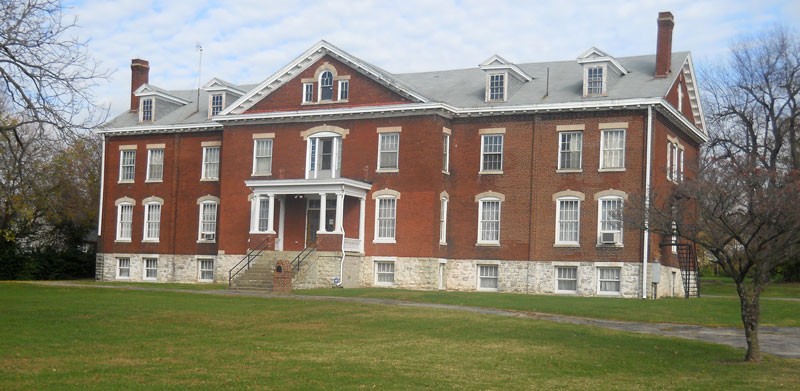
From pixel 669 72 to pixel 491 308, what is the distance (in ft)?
51.7

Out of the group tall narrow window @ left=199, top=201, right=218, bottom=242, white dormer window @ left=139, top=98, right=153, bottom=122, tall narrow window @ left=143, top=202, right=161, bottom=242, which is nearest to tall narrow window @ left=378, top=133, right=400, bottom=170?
tall narrow window @ left=199, top=201, right=218, bottom=242

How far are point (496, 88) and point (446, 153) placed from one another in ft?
11.5

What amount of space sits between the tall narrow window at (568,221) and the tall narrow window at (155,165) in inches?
813

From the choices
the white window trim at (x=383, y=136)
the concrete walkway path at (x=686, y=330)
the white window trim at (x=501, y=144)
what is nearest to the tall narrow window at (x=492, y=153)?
the white window trim at (x=501, y=144)

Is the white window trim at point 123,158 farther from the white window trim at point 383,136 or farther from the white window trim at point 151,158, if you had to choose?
the white window trim at point 383,136

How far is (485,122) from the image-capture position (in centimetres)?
4025

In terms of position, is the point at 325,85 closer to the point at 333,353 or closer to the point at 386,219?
the point at 386,219

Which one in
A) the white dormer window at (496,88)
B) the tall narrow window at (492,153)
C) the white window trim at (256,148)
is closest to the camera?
the tall narrow window at (492,153)

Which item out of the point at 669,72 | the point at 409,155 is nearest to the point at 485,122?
the point at 409,155

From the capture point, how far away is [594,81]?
38844mm

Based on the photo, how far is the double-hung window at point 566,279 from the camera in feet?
126

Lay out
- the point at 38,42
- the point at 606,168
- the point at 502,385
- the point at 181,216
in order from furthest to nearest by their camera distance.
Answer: the point at 181,216 → the point at 606,168 → the point at 38,42 → the point at 502,385

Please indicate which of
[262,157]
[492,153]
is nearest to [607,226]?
[492,153]

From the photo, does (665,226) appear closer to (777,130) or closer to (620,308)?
(620,308)
